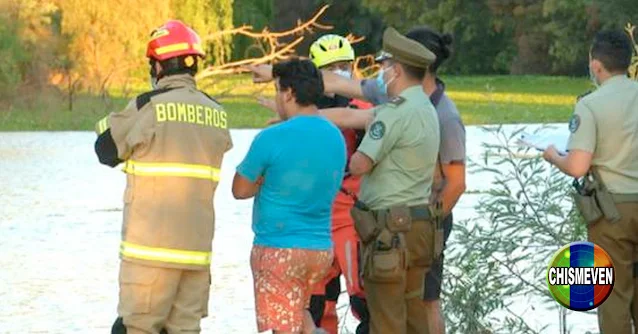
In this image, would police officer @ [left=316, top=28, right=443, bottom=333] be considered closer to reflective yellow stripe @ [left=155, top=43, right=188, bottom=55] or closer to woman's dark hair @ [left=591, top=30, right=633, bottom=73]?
woman's dark hair @ [left=591, top=30, right=633, bottom=73]

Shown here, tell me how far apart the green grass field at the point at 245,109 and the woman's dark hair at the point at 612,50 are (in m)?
19.0

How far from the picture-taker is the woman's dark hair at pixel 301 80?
689cm

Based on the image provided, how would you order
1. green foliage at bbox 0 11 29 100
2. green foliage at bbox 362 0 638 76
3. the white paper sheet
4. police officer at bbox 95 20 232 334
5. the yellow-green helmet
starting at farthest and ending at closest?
green foliage at bbox 362 0 638 76
green foliage at bbox 0 11 29 100
the yellow-green helmet
the white paper sheet
police officer at bbox 95 20 232 334

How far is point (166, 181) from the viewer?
21.9 ft

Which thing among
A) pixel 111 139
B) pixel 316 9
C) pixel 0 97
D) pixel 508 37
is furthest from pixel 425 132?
pixel 316 9

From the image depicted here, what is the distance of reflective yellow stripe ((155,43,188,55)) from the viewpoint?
22.2ft

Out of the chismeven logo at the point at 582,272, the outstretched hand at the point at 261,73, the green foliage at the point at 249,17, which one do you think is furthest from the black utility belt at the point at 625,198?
the green foliage at the point at 249,17

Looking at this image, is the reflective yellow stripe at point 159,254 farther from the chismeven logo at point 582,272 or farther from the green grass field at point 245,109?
the green grass field at point 245,109

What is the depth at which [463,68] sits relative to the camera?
78000mm

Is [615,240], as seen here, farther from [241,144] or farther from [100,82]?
[100,82]

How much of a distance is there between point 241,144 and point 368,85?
19.8m

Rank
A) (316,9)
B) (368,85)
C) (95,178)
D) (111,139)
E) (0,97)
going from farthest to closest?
(316,9)
(0,97)
(95,178)
(368,85)
(111,139)

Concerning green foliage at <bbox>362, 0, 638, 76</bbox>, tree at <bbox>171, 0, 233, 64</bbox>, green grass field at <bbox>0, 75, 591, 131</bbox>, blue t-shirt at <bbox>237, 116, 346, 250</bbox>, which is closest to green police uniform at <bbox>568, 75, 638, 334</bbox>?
blue t-shirt at <bbox>237, 116, 346, 250</bbox>

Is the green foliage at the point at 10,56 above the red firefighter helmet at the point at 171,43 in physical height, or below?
above
